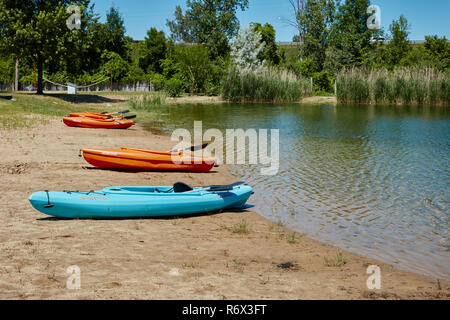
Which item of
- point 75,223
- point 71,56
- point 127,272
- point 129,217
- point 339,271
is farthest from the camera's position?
point 71,56

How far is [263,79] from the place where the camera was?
133 ft

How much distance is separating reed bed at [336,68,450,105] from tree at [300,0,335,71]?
2296 centimetres

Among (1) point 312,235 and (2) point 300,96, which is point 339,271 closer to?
(1) point 312,235

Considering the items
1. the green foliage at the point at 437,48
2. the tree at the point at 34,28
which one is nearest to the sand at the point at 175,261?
the tree at the point at 34,28

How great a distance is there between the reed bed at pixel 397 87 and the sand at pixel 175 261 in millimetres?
30649

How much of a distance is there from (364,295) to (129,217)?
164 inches

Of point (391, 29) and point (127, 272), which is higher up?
point (391, 29)

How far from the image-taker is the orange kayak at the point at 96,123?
19.4 metres

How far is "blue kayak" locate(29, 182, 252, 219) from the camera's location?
7219 millimetres

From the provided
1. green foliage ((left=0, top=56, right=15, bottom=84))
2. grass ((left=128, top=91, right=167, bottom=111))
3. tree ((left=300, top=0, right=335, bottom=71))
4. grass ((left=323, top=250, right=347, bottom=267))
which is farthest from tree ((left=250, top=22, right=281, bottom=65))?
grass ((left=323, top=250, right=347, bottom=267))

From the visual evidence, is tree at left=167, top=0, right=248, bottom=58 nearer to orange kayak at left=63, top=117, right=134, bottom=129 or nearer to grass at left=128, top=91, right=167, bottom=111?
grass at left=128, top=91, right=167, bottom=111

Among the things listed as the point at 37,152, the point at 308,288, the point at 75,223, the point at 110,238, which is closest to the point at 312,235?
the point at 308,288

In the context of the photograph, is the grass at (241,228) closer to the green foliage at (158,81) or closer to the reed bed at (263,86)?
the reed bed at (263,86)

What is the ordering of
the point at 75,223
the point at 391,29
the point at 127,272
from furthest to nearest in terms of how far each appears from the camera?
the point at 391,29
the point at 75,223
the point at 127,272
